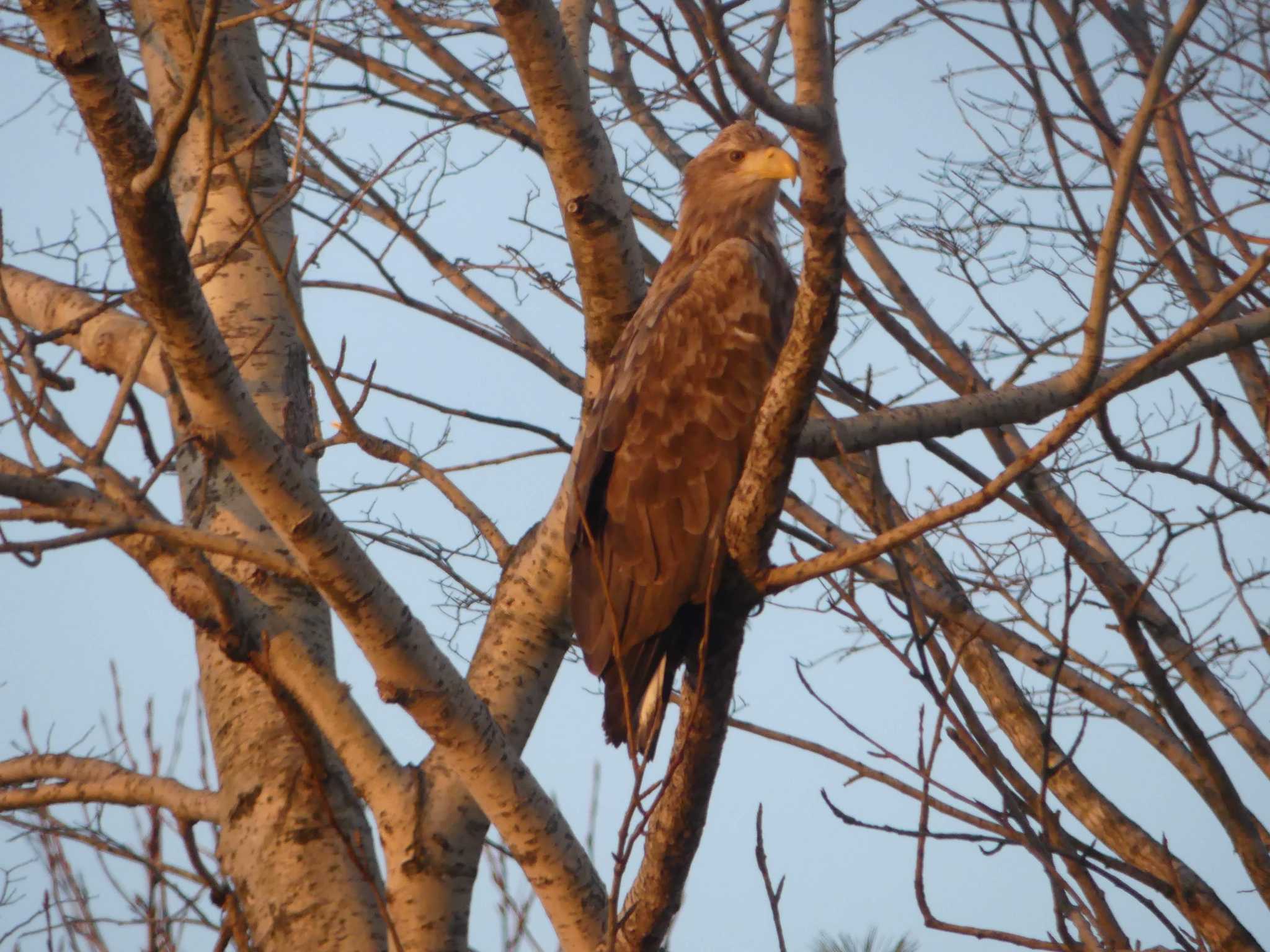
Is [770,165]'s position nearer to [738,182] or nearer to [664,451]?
[738,182]

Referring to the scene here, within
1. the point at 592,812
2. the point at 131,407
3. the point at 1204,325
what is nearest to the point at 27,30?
the point at 131,407

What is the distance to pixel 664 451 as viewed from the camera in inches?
150

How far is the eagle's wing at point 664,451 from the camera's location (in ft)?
12.1

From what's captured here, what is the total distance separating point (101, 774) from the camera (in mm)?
3779

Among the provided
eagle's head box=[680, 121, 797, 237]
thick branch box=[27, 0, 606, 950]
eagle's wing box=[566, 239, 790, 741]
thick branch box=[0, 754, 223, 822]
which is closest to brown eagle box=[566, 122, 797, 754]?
eagle's wing box=[566, 239, 790, 741]

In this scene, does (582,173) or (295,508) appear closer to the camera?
(295,508)

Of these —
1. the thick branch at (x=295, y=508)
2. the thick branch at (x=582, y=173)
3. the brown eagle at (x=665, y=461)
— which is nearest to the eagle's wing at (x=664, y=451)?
the brown eagle at (x=665, y=461)

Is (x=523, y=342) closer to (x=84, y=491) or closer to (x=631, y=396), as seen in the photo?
(x=631, y=396)

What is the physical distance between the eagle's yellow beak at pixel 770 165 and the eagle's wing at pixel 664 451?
77cm

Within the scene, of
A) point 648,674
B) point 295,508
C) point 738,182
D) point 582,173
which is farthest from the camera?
point 738,182

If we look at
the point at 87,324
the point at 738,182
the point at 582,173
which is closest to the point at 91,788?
the point at 87,324

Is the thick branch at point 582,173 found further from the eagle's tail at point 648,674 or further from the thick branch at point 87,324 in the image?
the thick branch at point 87,324

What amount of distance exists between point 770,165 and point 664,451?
1306 millimetres

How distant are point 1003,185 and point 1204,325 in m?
3.09
